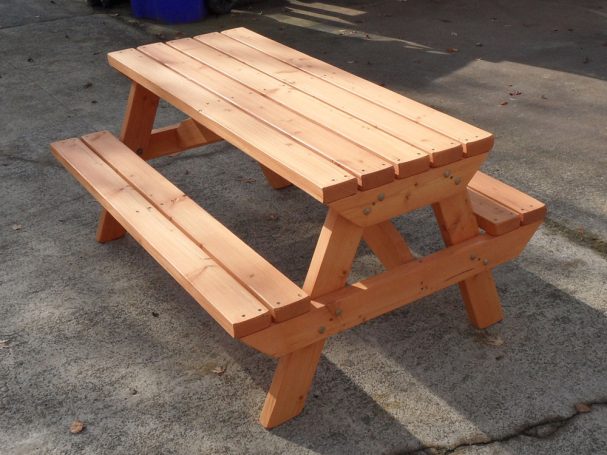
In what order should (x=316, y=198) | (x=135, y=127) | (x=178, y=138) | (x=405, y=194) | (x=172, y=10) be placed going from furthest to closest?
(x=172, y=10)
(x=178, y=138)
(x=135, y=127)
(x=405, y=194)
(x=316, y=198)

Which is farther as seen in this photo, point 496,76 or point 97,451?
point 496,76

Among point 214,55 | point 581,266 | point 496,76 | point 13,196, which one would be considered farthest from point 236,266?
point 496,76

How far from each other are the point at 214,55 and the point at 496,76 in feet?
9.39

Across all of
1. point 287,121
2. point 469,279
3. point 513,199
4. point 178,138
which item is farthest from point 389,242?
point 178,138

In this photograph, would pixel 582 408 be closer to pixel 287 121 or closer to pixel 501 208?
pixel 501 208

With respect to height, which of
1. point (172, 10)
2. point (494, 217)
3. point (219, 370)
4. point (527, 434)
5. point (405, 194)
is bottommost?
point (219, 370)

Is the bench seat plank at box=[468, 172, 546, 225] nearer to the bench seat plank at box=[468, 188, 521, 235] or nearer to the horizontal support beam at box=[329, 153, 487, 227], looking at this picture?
the bench seat plank at box=[468, 188, 521, 235]

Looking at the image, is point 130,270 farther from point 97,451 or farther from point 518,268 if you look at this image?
point 518,268

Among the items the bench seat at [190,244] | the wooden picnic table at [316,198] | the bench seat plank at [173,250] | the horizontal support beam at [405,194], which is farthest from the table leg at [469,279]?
the bench seat plank at [173,250]

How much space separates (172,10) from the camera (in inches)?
285

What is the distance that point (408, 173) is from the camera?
8.75 feet

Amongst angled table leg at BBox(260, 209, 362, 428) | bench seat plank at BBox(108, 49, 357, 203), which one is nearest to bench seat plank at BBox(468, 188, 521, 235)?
angled table leg at BBox(260, 209, 362, 428)

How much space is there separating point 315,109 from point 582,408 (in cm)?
138

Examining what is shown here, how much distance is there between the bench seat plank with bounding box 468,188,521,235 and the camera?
3104 millimetres
